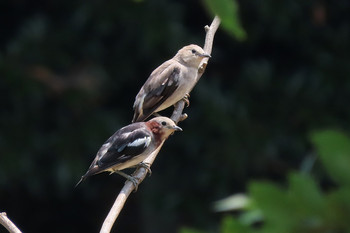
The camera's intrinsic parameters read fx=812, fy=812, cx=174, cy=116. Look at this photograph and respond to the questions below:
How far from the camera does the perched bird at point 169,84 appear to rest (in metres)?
4.70

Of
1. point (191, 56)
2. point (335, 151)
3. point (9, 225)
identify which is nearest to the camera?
point (335, 151)

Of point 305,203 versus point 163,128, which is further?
point 163,128

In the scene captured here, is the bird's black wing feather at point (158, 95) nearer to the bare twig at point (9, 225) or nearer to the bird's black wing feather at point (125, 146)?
the bird's black wing feather at point (125, 146)

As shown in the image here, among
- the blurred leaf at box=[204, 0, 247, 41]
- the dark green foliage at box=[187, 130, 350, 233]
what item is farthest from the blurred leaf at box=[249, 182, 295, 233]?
the blurred leaf at box=[204, 0, 247, 41]

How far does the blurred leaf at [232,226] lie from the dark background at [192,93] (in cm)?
741

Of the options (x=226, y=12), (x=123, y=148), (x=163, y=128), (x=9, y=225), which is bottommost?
(x=226, y=12)

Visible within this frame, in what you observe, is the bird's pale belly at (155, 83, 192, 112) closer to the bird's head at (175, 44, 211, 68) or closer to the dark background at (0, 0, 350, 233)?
the bird's head at (175, 44, 211, 68)

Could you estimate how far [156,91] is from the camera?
15.7 feet

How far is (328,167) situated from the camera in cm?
87

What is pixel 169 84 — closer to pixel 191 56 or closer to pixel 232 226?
pixel 191 56

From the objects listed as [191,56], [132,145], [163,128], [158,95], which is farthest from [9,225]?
[191,56]

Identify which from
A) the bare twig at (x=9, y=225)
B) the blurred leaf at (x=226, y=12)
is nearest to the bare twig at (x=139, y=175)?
the bare twig at (x=9, y=225)

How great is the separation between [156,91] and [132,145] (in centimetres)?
64

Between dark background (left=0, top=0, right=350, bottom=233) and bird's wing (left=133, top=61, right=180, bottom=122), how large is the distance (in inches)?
132
